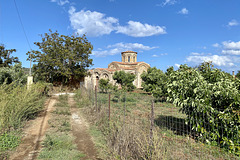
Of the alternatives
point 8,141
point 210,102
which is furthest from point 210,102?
point 8,141

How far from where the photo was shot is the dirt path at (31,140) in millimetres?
4133

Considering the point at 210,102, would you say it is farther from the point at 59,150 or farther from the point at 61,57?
the point at 61,57

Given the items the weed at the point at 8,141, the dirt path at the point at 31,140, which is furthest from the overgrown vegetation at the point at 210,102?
the weed at the point at 8,141

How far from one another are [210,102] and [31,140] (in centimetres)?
605

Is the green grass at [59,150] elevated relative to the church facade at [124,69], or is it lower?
lower

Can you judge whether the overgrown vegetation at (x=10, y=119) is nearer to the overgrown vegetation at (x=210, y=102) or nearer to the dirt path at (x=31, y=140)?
the dirt path at (x=31, y=140)

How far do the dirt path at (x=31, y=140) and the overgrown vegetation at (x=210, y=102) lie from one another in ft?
14.8

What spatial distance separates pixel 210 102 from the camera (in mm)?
4848

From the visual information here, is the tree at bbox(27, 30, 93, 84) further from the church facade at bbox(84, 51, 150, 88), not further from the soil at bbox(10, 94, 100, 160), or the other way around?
the soil at bbox(10, 94, 100, 160)

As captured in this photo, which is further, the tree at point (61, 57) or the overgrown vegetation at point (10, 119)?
the tree at point (61, 57)

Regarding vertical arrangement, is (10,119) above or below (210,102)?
below

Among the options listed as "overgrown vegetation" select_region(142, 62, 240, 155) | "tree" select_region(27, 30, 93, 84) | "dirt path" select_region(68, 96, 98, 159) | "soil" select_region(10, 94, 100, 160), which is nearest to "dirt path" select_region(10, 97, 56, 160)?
"soil" select_region(10, 94, 100, 160)

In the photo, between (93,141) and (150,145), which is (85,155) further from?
(150,145)

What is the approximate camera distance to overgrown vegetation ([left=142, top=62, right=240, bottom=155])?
427 cm
